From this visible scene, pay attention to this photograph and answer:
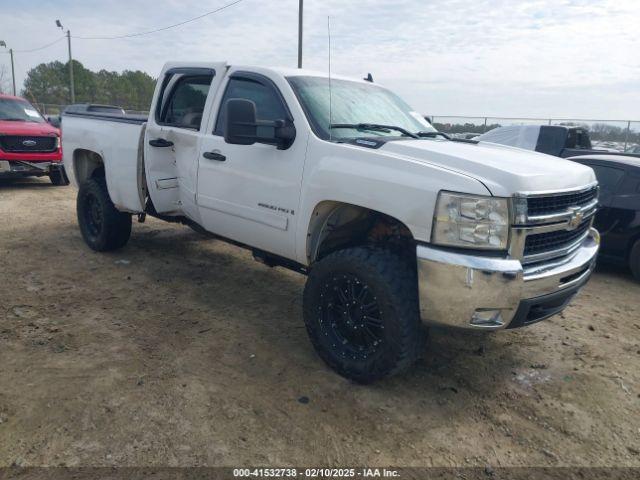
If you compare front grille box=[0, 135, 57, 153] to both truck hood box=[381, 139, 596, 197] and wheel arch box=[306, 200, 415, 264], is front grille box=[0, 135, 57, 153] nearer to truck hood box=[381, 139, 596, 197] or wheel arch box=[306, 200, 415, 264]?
wheel arch box=[306, 200, 415, 264]

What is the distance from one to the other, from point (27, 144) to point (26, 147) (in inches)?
2.6

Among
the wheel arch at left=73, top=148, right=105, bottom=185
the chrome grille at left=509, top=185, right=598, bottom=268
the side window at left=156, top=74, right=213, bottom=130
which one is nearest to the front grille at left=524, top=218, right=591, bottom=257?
the chrome grille at left=509, top=185, right=598, bottom=268

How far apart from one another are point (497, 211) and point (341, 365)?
142 cm

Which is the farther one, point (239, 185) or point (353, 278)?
point (239, 185)

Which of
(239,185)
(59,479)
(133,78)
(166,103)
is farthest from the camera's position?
(133,78)

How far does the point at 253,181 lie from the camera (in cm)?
389

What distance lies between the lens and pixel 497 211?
275 centimetres

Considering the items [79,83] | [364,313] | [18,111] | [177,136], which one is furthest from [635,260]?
[79,83]

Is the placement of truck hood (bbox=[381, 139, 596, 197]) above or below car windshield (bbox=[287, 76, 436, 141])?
below

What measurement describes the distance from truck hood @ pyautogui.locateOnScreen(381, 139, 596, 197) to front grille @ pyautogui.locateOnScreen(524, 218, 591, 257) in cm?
28

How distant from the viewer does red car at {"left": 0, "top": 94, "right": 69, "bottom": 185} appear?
33.3ft

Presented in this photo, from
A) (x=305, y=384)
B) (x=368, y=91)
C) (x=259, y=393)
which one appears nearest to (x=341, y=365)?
(x=305, y=384)

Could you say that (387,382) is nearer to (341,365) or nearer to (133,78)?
(341,365)

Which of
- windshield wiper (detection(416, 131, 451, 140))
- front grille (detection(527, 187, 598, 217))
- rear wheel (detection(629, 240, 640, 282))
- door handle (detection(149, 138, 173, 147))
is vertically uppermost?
windshield wiper (detection(416, 131, 451, 140))
